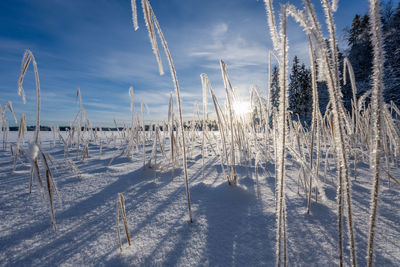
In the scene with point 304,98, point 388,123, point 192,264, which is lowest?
point 192,264

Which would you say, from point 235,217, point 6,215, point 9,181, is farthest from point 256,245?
point 9,181

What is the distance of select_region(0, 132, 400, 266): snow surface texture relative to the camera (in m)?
0.54

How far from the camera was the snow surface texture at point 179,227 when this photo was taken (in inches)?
21.4

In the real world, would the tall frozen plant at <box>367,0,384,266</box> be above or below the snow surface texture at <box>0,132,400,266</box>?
above

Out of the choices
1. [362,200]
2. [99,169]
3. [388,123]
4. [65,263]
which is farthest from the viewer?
[99,169]

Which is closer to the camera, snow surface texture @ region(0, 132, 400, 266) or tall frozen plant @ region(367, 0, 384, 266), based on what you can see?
tall frozen plant @ region(367, 0, 384, 266)

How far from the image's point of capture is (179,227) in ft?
2.29

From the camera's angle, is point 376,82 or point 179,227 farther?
point 179,227

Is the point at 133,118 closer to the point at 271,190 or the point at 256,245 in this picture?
the point at 271,190

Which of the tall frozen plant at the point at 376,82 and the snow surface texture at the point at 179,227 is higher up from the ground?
the tall frozen plant at the point at 376,82

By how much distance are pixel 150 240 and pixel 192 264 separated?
0.18 metres

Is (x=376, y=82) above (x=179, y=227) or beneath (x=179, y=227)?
above

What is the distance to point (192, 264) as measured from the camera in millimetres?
528

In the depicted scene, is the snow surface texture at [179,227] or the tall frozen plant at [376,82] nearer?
the tall frozen plant at [376,82]
